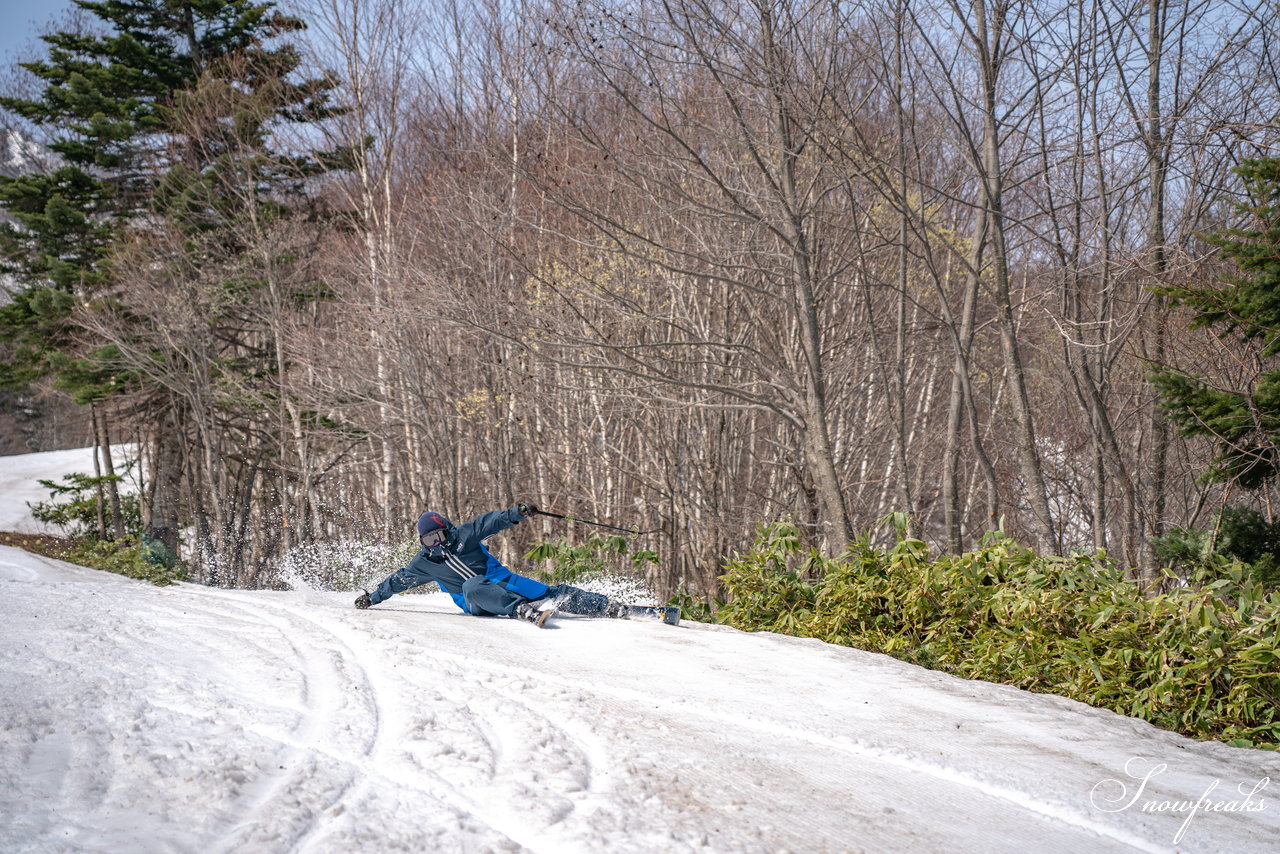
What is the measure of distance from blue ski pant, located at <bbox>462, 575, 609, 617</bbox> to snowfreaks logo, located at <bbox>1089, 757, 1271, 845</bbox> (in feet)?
13.5

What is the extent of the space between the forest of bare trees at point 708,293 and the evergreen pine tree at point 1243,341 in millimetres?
340

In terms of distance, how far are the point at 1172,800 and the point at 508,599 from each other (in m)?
4.61

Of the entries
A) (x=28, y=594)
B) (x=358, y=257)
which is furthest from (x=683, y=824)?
(x=358, y=257)

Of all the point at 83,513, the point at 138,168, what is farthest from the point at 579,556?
the point at 83,513

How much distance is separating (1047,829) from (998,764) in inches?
22.5

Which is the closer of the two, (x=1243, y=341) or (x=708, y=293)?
(x=1243, y=341)

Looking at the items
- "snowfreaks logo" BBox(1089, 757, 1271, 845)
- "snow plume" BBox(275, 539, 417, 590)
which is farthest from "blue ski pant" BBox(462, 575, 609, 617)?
"snow plume" BBox(275, 539, 417, 590)

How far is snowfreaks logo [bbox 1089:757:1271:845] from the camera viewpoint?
10.3 feet

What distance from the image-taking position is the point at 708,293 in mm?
10406

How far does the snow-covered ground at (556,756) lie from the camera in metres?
2.72

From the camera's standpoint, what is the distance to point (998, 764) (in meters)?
3.52

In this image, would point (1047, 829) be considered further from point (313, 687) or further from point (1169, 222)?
point (1169, 222)

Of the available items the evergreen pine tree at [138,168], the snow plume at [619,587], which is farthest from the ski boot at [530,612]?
the evergreen pine tree at [138,168]

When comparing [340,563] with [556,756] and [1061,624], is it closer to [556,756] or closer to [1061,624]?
[556,756]
